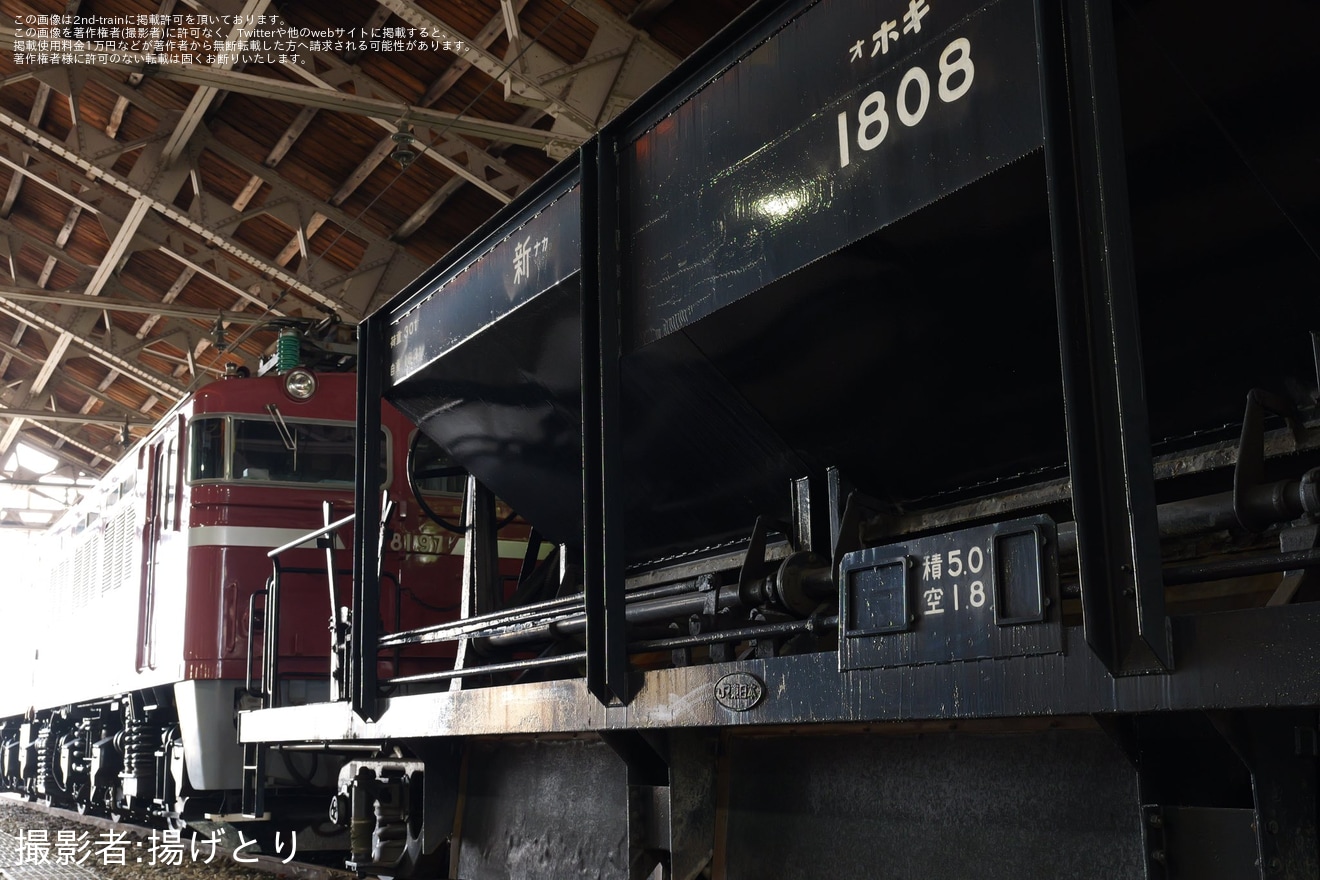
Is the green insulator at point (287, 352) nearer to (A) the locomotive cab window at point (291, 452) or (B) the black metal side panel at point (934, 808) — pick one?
(A) the locomotive cab window at point (291, 452)

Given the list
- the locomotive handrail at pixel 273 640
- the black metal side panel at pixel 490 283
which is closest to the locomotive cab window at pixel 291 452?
the locomotive handrail at pixel 273 640

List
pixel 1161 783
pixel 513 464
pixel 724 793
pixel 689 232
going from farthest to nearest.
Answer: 1. pixel 513 464
2. pixel 724 793
3. pixel 689 232
4. pixel 1161 783

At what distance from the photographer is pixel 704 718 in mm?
2809

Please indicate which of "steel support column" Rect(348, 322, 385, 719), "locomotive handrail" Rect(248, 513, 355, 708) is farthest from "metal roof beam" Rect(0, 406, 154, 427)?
"steel support column" Rect(348, 322, 385, 719)

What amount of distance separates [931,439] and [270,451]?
559 centimetres

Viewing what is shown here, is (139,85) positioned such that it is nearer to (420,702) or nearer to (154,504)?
(154,504)

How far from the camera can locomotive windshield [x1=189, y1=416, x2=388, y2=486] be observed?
777 cm

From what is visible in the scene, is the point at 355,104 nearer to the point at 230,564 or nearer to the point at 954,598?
the point at 230,564

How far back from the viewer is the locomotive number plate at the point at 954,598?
6.79ft

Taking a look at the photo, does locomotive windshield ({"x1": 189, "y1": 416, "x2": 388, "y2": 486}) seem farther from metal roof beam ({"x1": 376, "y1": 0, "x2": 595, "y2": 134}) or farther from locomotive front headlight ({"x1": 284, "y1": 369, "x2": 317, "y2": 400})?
metal roof beam ({"x1": 376, "y1": 0, "x2": 595, "y2": 134})

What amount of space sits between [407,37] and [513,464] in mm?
8077

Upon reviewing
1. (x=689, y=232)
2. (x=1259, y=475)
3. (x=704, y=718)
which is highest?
(x=689, y=232)

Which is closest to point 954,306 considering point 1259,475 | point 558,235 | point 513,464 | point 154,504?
point 1259,475

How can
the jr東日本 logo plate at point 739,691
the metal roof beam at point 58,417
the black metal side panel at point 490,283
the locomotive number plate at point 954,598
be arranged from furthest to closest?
the metal roof beam at point 58,417 → the black metal side panel at point 490,283 → the jr東日本 logo plate at point 739,691 → the locomotive number plate at point 954,598
